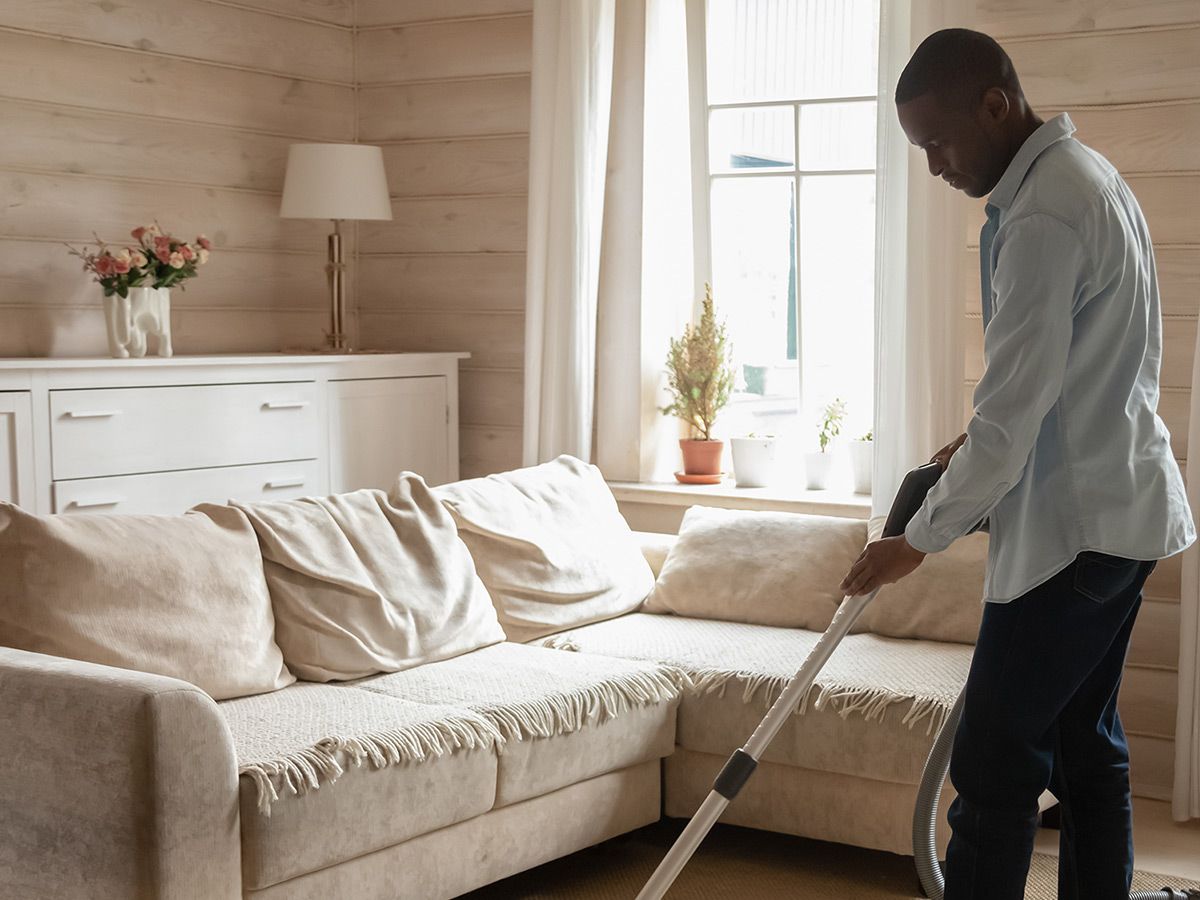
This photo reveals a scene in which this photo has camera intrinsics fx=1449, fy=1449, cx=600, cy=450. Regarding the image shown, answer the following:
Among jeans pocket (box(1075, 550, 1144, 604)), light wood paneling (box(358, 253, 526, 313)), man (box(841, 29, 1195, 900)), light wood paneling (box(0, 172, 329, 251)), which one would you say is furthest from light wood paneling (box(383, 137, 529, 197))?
jeans pocket (box(1075, 550, 1144, 604))

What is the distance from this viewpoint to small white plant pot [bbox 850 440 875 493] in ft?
13.2

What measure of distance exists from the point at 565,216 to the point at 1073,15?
58.6 inches

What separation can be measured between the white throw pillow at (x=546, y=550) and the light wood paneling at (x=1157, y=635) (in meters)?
1.20

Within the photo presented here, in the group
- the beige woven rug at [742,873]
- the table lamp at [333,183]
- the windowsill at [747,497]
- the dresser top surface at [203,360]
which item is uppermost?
the table lamp at [333,183]

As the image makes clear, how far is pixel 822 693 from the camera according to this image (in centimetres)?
283

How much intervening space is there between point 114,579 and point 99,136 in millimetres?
2007

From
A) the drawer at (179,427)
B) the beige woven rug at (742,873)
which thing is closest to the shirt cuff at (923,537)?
the beige woven rug at (742,873)

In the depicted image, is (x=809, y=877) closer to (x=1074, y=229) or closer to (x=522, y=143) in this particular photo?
(x=1074, y=229)

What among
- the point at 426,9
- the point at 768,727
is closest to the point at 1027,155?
the point at 768,727

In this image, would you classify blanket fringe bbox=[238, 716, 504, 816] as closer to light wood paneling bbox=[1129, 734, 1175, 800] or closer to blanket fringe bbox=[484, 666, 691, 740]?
blanket fringe bbox=[484, 666, 691, 740]

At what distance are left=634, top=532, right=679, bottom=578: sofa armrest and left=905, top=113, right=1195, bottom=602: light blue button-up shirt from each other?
1844 millimetres

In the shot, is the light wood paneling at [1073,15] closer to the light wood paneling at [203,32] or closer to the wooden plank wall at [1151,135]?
the wooden plank wall at [1151,135]

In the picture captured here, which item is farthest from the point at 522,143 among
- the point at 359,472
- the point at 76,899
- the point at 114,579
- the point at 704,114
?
the point at 76,899

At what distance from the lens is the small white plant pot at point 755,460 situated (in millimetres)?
4152
